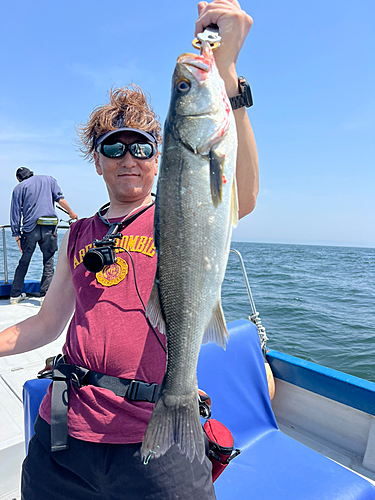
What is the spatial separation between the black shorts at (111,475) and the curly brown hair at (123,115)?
1652 millimetres

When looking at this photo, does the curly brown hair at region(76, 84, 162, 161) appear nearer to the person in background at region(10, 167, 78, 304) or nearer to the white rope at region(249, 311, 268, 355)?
the white rope at region(249, 311, 268, 355)

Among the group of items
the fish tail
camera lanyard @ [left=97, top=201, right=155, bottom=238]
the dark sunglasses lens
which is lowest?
the fish tail

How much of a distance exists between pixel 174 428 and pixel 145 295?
0.62 m

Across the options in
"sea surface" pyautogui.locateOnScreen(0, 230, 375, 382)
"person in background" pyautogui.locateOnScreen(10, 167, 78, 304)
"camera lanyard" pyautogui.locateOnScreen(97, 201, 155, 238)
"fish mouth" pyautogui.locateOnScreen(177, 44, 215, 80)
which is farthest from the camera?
"sea surface" pyautogui.locateOnScreen(0, 230, 375, 382)

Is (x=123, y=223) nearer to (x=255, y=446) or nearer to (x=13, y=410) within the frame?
(x=255, y=446)

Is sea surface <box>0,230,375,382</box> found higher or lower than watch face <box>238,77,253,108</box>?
lower

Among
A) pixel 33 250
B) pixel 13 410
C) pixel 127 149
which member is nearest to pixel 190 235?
pixel 127 149

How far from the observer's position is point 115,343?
1.61 meters

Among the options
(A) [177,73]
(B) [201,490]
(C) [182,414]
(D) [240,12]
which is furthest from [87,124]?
(B) [201,490]

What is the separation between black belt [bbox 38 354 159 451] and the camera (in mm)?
1545

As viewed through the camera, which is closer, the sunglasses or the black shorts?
the black shorts

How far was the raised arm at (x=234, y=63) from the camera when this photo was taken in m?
1.42

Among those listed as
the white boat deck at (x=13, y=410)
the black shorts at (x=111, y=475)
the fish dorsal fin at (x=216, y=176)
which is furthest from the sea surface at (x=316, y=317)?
the fish dorsal fin at (x=216, y=176)

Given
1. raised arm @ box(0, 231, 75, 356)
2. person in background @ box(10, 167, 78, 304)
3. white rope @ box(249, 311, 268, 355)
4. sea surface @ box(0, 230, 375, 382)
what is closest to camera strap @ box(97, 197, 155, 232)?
raised arm @ box(0, 231, 75, 356)
